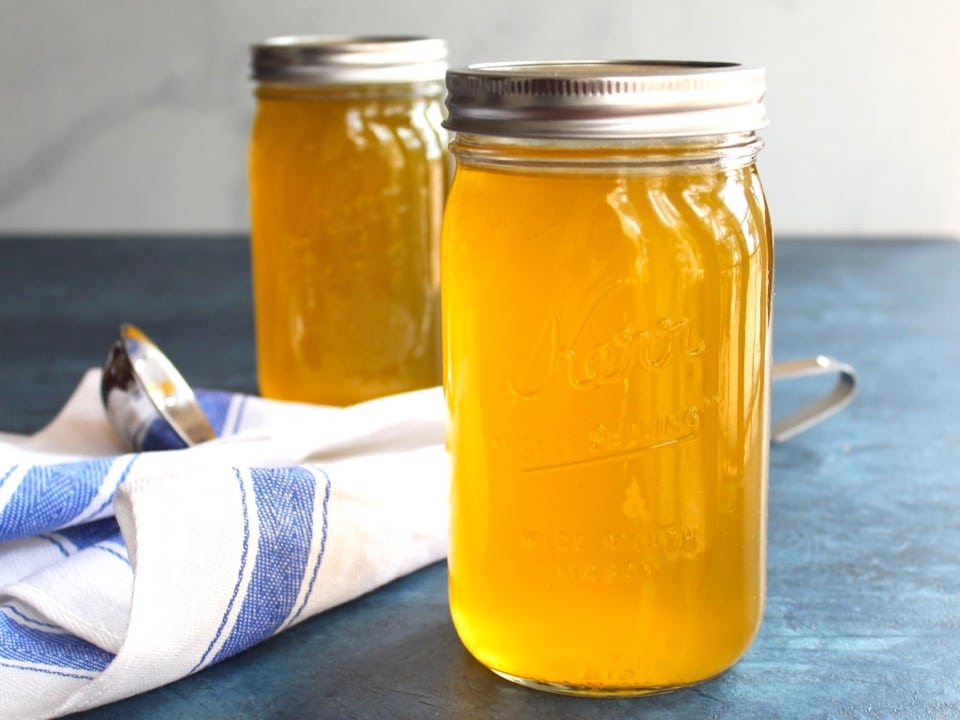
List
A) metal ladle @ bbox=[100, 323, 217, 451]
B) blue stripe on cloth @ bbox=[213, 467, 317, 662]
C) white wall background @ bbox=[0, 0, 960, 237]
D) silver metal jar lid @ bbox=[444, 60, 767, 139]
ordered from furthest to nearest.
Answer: white wall background @ bbox=[0, 0, 960, 237] → metal ladle @ bbox=[100, 323, 217, 451] → blue stripe on cloth @ bbox=[213, 467, 317, 662] → silver metal jar lid @ bbox=[444, 60, 767, 139]

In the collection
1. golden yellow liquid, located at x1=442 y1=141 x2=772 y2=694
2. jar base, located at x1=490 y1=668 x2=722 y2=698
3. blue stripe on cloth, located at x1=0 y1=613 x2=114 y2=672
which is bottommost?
jar base, located at x1=490 y1=668 x2=722 y2=698

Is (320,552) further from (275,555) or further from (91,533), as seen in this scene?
(91,533)

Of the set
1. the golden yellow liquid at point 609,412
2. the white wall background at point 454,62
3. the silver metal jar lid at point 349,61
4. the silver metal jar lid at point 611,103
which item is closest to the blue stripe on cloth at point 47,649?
the golden yellow liquid at point 609,412

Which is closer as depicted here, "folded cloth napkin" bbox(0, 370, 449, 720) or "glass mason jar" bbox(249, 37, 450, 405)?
"folded cloth napkin" bbox(0, 370, 449, 720)

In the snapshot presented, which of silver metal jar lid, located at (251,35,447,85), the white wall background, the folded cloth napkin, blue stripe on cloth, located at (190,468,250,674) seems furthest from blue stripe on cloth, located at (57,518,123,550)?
the white wall background

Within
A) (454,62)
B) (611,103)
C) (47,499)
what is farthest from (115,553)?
(454,62)

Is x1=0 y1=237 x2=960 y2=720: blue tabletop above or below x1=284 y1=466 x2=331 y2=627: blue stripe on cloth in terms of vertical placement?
below

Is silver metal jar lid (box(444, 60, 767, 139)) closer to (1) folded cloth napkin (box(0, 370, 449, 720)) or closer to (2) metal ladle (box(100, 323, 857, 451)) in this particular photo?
(1) folded cloth napkin (box(0, 370, 449, 720))
